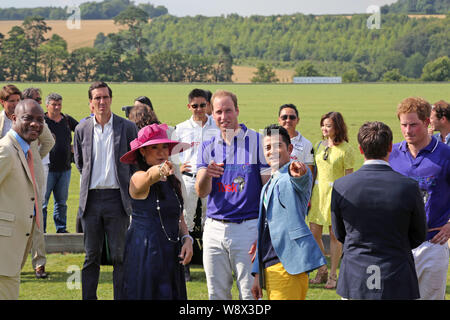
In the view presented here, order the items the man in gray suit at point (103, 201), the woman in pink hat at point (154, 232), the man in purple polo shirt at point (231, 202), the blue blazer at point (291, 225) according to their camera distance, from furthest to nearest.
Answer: the man in gray suit at point (103, 201) → the man in purple polo shirt at point (231, 202) → the woman in pink hat at point (154, 232) → the blue blazer at point (291, 225)

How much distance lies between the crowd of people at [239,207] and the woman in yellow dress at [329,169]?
51.6 inches

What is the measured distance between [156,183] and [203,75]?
104691 millimetres

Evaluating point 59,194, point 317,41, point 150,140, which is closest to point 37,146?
point 59,194

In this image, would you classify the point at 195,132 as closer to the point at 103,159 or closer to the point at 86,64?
the point at 103,159

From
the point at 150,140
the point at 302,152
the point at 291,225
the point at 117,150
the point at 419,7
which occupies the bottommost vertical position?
the point at 291,225

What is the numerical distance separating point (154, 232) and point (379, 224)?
176 centimetres

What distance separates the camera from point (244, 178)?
5.63 meters

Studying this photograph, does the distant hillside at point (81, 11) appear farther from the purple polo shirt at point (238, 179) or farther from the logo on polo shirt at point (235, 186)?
the logo on polo shirt at point (235, 186)

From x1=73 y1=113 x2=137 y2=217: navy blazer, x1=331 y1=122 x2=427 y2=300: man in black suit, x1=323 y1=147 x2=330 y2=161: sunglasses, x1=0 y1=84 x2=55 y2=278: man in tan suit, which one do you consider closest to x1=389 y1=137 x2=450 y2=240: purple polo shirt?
x1=331 y1=122 x2=427 y2=300: man in black suit

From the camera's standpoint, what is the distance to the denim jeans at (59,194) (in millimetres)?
10469

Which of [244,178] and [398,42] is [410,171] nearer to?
[244,178]

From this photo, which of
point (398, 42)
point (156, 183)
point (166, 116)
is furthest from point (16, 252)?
point (398, 42)

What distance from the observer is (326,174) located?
27.1ft

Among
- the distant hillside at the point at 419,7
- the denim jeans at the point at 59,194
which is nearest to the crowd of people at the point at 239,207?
the denim jeans at the point at 59,194
